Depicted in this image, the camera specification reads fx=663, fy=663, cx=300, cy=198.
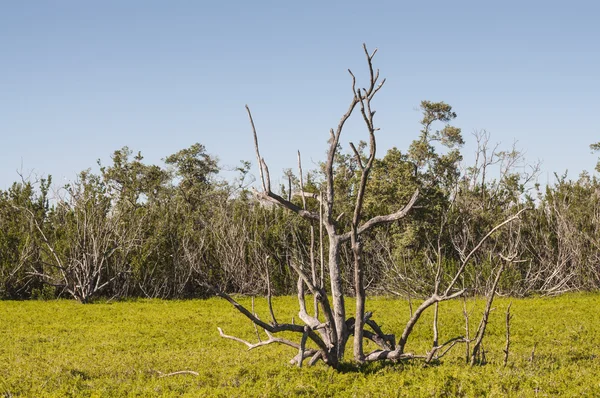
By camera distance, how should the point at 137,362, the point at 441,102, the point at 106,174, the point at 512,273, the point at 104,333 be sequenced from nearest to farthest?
the point at 137,362, the point at 104,333, the point at 512,273, the point at 441,102, the point at 106,174

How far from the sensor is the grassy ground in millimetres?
6598

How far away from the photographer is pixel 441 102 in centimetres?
2856

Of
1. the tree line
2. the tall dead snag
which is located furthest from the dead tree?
the tree line

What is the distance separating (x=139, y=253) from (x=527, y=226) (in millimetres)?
11540

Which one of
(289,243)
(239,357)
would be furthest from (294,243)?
(239,357)

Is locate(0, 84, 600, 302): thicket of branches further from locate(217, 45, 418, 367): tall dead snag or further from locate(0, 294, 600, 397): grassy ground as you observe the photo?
locate(217, 45, 418, 367): tall dead snag

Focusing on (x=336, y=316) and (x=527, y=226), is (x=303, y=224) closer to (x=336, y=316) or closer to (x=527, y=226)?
(x=527, y=226)

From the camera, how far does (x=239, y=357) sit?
30.2 ft

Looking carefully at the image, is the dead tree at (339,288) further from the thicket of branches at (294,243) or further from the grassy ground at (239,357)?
the thicket of branches at (294,243)

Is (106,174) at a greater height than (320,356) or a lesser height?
greater

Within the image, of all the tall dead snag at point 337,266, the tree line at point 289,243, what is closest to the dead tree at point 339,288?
the tall dead snag at point 337,266

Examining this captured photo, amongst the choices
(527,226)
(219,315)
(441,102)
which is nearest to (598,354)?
(219,315)

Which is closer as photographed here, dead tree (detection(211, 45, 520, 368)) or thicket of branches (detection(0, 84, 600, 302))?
dead tree (detection(211, 45, 520, 368))

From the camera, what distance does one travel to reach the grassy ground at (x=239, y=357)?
6.60 m
